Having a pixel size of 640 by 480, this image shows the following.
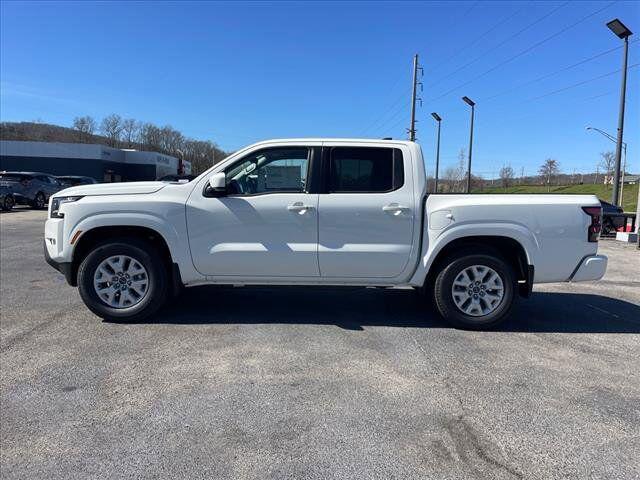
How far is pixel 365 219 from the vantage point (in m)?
5.31

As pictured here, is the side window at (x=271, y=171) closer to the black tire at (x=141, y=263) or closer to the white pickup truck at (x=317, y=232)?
the white pickup truck at (x=317, y=232)

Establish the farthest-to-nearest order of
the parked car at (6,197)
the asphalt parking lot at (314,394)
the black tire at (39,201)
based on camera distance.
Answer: the black tire at (39,201) < the parked car at (6,197) < the asphalt parking lot at (314,394)

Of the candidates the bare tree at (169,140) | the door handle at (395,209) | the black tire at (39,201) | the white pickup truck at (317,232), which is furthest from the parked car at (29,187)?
the bare tree at (169,140)

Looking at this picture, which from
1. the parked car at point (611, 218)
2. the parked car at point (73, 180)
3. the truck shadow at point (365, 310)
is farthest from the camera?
the parked car at point (73, 180)

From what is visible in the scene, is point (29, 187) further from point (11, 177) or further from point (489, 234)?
point (489, 234)

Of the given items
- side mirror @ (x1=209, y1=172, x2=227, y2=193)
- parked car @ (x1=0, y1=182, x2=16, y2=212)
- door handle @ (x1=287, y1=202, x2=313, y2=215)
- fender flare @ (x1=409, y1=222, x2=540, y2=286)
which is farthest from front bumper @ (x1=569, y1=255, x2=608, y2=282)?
parked car @ (x1=0, y1=182, x2=16, y2=212)

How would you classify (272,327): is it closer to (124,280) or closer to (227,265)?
(227,265)

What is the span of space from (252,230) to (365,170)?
4.59 feet

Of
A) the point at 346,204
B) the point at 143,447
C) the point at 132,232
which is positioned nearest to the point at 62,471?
the point at 143,447

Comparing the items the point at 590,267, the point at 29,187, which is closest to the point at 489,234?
the point at 590,267

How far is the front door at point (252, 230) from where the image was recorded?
5312 millimetres

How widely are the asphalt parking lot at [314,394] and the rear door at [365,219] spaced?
707 millimetres

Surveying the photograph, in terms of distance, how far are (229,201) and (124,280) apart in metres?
1.45

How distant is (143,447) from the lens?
301 centimetres
